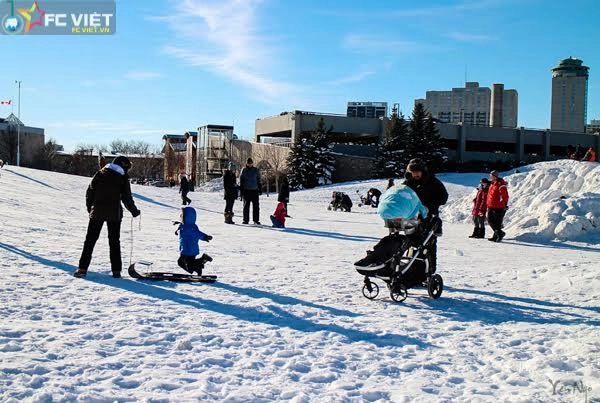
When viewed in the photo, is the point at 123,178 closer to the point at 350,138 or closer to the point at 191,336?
the point at 191,336

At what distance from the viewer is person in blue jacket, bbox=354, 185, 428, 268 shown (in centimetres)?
645

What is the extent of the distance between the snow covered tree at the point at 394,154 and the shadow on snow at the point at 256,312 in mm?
45475

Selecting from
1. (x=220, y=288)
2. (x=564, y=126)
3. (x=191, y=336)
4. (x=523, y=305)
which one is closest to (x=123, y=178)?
(x=220, y=288)

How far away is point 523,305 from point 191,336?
160 inches

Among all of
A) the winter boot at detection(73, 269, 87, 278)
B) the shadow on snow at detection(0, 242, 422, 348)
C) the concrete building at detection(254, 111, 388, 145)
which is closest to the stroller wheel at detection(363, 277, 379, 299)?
the shadow on snow at detection(0, 242, 422, 348)

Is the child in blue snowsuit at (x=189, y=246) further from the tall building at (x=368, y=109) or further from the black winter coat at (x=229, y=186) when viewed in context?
the tall building at (x=368, y=109)

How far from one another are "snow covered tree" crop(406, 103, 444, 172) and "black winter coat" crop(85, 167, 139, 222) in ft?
151

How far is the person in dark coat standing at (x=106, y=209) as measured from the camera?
7406 mm

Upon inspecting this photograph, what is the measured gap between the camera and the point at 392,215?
6461 millimetres

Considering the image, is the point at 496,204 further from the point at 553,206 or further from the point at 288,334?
the point at 288,334

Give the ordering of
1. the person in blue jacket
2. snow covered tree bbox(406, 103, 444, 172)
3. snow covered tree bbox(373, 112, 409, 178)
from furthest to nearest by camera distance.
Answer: snow covered tree bbox(406, 103, 444, 172), snow covered tree bbox(373, 112, 409, 178), the person in blue jacket

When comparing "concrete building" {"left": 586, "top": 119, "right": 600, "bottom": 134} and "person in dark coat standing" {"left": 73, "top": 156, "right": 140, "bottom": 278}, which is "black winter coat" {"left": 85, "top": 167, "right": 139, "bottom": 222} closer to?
"person in dark coat standing" {"left": 73, "top": 156, "right": 140, "bottom": 278}

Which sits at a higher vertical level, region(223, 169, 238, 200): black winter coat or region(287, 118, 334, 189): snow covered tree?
region(287, 118, 334, 189): snow covered tree

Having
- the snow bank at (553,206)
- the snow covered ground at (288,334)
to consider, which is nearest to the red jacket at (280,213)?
the snow bank at (553,206)
